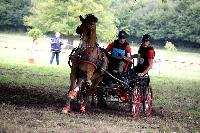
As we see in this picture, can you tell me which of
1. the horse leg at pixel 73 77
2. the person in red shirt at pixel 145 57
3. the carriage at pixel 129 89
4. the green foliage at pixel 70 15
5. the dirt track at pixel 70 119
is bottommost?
the dirt track at pixel 70 119

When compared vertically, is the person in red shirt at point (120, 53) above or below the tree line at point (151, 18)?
below

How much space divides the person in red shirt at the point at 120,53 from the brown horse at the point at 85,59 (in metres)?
0.66

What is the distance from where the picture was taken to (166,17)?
225 feet

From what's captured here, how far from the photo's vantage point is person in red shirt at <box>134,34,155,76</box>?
10.2m

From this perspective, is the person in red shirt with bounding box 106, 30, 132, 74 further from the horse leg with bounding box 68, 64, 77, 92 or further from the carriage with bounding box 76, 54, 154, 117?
the horse leg with bounding box 68, 64, 77, 92

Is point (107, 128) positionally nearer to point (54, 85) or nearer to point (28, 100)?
point (28, 100)

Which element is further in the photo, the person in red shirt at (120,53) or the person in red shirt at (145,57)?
the person in red shirt at (145,57)

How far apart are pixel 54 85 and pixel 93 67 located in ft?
21.8

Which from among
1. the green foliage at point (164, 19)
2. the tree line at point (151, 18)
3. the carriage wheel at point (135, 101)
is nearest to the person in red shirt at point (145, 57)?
the carriage wheel at point (135, 101)

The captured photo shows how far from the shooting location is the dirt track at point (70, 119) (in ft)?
25.0

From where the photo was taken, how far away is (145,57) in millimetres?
10352

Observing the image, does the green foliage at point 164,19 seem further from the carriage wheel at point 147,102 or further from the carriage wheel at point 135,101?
the carriage wheel at point 135,101


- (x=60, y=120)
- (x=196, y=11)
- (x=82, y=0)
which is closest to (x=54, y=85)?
(x=60, y=120)

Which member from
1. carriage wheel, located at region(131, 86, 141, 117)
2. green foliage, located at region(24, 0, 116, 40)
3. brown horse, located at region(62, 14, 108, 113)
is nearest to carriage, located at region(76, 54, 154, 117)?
carriage wheel, located at region(131, 86, 141, 117)
